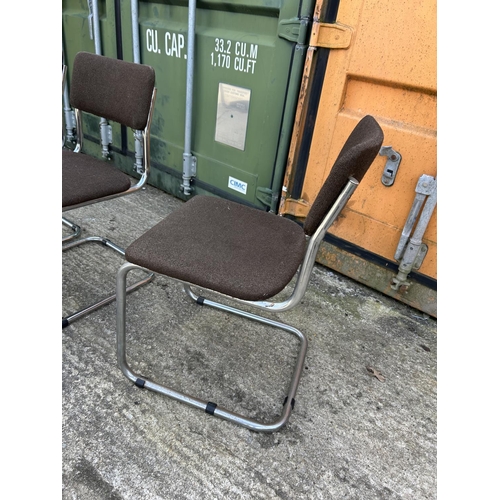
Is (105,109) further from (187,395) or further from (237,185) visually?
(187,395)

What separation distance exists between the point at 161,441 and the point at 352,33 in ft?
5.28

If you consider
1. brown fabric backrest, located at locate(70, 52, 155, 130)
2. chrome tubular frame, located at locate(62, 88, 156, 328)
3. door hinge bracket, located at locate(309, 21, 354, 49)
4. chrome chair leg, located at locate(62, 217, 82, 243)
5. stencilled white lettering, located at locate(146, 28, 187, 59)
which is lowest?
chrome chair leg, located at locate(62, 217, 82, 243)

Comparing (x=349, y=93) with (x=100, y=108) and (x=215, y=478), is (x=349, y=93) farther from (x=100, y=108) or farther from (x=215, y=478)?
(x=215, y=478)

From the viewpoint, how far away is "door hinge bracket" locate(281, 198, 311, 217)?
1.84 m

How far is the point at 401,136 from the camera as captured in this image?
1.46 m

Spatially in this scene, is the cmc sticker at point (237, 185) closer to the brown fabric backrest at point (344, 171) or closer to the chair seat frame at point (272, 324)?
the chair seat frame at point (272, 324)

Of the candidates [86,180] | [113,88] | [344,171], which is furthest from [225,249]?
[113,88]

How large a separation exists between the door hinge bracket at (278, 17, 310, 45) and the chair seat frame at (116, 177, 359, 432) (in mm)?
1068

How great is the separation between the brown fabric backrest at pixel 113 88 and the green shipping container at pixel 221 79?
0.63 meters

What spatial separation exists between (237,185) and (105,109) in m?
0.81

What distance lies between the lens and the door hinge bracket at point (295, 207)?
1.84 m

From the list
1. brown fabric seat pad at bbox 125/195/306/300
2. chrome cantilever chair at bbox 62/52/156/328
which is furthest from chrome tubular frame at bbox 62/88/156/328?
brown fabric seat pad at bbox 125/195/306/300

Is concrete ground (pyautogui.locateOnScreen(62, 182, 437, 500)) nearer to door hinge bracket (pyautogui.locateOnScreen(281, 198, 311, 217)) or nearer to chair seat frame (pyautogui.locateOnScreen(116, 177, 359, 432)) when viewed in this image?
chair seat frame (pyautogui.locateOnScreen(116, 177, 359, 432))

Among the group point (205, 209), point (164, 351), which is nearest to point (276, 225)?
point (205, 209)
